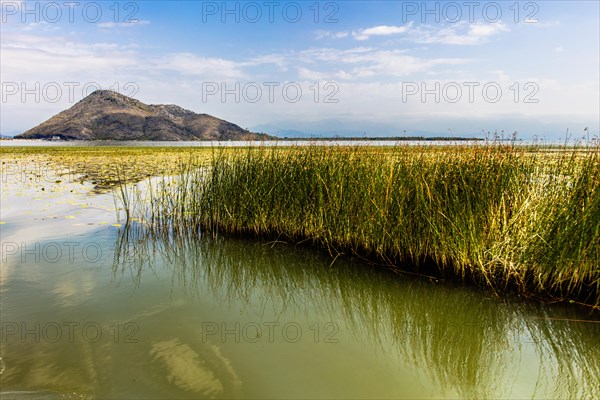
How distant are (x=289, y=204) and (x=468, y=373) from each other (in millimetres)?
4559

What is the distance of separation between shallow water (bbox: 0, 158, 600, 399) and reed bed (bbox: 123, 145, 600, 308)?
1.42 feet


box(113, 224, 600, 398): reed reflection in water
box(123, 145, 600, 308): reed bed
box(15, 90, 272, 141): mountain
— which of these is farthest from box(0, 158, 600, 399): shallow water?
box(15, 90, 272, 141): mountain

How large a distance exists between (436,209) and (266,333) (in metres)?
3.09

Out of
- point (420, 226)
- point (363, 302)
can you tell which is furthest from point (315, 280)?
point (420, 226)

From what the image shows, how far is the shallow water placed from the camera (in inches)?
122

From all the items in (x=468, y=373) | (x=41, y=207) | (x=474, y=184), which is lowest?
(x=468, y=373)

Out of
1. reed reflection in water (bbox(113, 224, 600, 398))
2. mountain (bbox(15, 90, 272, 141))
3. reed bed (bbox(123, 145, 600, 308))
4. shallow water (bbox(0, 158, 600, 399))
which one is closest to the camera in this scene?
shallow water (bbox(0, 158, 600, 399))

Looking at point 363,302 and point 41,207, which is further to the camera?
point 41,207

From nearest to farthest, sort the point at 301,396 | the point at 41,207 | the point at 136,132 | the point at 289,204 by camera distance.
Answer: the point at 301,396, the point at 289,204, the point at 41,207, the point at 136,132

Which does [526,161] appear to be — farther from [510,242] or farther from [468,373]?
[468,373]

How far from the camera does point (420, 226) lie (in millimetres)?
5547

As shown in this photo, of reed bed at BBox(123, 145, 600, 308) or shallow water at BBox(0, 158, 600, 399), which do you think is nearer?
shallow water at BBox(0, 158, 600, 399)

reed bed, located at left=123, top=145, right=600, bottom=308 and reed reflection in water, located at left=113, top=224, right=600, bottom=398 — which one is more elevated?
reed bed, located at left=123, top=145, right=600, bottom=308

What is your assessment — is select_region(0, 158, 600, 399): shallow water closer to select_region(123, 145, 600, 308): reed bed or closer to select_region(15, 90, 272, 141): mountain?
select_region(123, 145, 600, 308): reed bed
